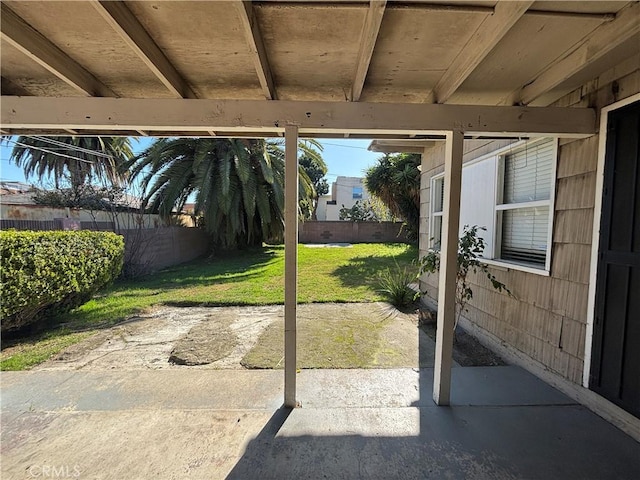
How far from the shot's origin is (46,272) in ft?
11.7

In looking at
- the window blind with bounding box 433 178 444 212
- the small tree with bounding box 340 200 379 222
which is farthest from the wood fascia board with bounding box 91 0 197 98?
the small tree with bounding box 340 200 379 222

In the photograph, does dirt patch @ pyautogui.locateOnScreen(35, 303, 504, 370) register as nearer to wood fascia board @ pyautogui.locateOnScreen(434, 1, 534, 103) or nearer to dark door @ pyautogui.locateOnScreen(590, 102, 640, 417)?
dark door @ pyautogui.locateOnScreen(590, 102, 640, 417)

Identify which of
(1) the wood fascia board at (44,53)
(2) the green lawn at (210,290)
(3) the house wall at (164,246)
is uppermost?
(1) the wood fascia board at (44,53)

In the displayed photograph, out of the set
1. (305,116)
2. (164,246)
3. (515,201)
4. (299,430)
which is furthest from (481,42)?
(164,246)

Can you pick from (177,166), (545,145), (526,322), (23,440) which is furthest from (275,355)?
(177,166)

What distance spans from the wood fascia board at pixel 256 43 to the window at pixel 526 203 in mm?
2604

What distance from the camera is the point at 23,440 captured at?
1.88 metres

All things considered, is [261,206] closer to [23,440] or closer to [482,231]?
[482,231]

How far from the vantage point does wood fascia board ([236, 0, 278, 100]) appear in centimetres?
135

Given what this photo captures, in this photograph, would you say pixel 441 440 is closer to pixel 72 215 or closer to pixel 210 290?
pixel 210 290

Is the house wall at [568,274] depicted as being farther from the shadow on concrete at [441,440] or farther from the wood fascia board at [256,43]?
the wood fascia board at [256,43]

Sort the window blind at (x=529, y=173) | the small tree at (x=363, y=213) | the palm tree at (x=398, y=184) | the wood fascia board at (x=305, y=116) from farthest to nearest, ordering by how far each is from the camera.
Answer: the small tree at (x=363, y=213) → the palm tree at (x=398, y=184) → the window blind at (x=529, y=173) → the wood fascia board at (x=305, y=116)

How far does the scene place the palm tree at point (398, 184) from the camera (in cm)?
1131

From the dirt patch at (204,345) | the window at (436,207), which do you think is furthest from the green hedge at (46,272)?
the window at (436,207)
